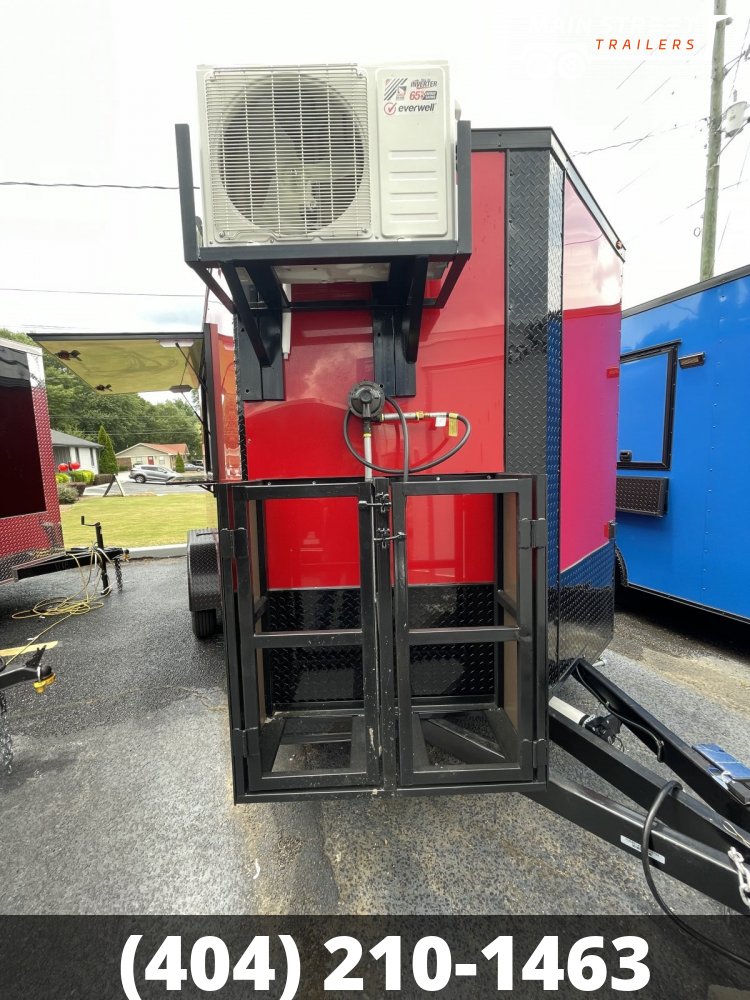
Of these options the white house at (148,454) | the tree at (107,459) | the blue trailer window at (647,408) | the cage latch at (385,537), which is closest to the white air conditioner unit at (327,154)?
the cage latch at (385,537)

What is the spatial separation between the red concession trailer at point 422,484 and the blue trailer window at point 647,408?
6.15 ft

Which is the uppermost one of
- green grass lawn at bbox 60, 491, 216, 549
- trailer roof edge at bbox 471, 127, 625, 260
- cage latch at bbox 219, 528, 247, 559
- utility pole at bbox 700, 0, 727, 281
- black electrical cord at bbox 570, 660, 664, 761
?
utility pole at bbox 700, 0, 727, 281

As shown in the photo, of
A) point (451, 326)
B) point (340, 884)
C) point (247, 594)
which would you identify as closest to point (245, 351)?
point (451, 326)

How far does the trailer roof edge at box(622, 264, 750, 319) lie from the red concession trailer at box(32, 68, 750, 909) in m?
1.59

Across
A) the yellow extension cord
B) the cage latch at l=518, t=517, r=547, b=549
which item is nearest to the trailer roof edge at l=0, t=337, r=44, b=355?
the yellow extension cord

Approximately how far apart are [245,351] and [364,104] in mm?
893

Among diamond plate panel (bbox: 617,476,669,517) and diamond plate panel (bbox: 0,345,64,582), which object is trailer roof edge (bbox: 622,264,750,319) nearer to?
diamond plate panel (bbox: 617,476,669,517)

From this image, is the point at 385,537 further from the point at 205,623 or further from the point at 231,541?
the point at 205,623

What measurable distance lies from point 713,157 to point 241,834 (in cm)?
1226

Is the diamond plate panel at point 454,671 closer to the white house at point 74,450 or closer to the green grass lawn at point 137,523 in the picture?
the green grass lawn at point 137,523

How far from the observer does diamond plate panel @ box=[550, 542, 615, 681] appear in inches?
84.2

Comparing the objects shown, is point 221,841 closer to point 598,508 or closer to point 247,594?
point 247,594

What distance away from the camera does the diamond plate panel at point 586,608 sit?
2138mm

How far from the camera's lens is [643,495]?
156 inches
